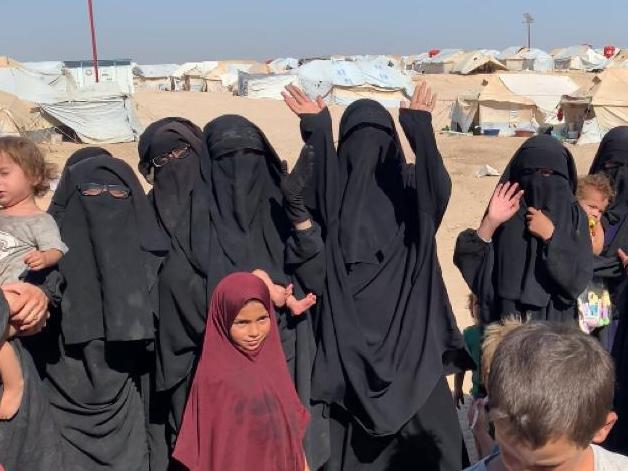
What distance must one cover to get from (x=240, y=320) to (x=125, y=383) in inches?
25.8

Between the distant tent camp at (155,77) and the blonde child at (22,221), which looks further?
the distant tent camp at (155,77)

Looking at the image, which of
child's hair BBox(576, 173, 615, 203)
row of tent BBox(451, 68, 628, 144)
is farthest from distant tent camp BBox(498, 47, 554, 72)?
child's hair BBox(576, 173, 615, 203)

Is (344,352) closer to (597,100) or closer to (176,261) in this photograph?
(176,261)

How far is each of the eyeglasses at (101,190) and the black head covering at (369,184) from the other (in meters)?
0.85

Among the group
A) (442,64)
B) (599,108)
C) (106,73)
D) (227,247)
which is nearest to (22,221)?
(227,247)

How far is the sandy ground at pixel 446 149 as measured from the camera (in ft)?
26.1

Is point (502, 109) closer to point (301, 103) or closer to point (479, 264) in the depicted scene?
point (479, 264)

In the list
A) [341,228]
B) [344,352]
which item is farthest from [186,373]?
[341,228]

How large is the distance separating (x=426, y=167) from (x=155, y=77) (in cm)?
4601

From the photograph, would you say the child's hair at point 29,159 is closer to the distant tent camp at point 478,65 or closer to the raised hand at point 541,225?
the raised hand at point 541,225

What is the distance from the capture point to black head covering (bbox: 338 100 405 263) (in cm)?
283

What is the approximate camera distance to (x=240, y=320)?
96.3 inches

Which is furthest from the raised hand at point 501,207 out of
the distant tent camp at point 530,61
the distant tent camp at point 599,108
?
the distant tent camp at point 530,61

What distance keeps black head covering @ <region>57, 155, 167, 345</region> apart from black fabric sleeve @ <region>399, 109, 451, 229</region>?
3.41ft
